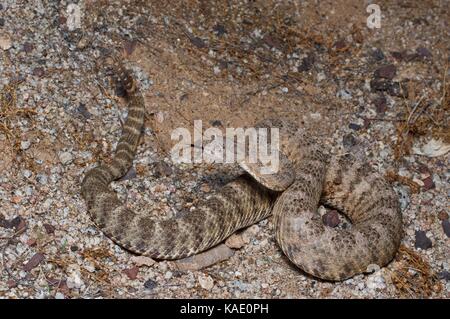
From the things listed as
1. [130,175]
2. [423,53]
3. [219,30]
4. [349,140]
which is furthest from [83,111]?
[423,53]

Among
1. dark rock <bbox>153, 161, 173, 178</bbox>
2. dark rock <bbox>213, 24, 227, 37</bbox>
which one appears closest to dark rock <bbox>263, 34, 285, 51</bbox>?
dark rock <bbox>213, 24, 227, 37</bbox>

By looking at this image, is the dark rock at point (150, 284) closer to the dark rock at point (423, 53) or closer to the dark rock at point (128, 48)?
the dark rock at point (128, 48)

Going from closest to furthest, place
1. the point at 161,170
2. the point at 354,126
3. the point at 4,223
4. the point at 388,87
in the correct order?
the point at 4,223
the point at 161,170
the point at 354,126
the point at 388,87

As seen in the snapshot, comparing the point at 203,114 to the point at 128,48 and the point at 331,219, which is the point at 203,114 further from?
the point at 331,219

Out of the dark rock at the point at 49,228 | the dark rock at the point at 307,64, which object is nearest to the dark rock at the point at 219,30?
the dark rock at the point at 307,64

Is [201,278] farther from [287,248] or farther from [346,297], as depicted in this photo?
[346,297]

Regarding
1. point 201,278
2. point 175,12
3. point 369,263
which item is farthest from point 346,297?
point 175,12

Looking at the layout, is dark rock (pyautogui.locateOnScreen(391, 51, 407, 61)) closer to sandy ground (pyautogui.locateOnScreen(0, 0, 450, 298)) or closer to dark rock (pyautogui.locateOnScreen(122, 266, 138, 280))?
sandy ground (pyautogui.locateOnScreen(0, 0, 450, 298))
